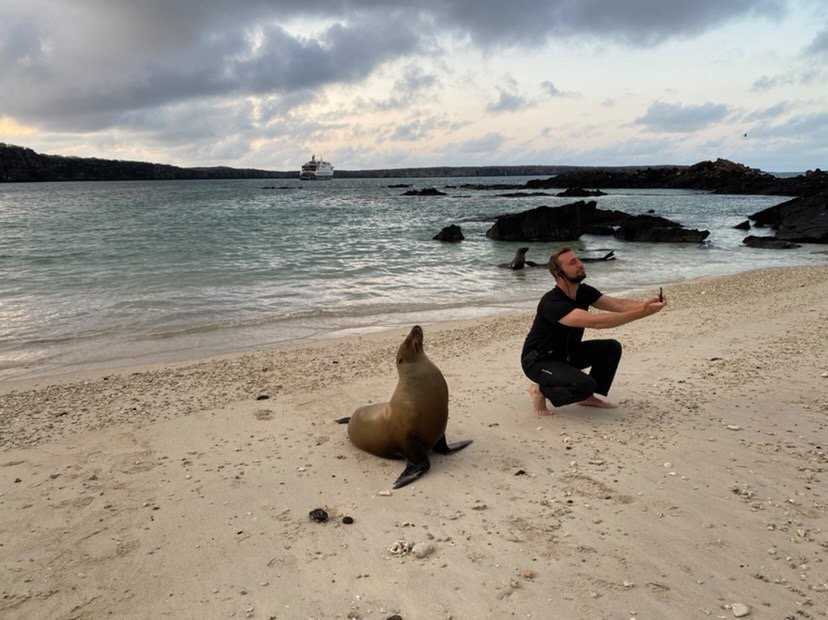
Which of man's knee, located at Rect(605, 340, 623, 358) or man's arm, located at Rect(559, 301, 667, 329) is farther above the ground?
man's arm, located at Rect(559, 301, 667, 329)

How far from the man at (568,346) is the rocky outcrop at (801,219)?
27.3m

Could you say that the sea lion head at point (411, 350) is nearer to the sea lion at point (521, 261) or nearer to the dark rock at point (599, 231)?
the sea lion at point (521, 261)

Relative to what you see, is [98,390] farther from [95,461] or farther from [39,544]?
[39,544]

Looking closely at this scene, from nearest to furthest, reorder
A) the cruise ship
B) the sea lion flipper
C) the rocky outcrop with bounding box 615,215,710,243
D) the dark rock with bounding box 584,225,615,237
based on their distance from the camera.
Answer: the sea lion flipper < the rocky outcrop with bounding box 615,215,710,243 < the dark rock with bounding box 584,225,615,237 < the cruise ship

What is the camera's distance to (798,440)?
5.18 metres

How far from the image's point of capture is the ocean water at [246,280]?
11.5 metres

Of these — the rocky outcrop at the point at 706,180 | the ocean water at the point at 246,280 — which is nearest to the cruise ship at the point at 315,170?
the rocky outcrop at the point at 706,180

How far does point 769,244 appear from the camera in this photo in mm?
26891

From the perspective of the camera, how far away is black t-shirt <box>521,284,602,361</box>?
5680mm

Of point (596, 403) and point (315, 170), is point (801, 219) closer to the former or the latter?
point (596, 403)

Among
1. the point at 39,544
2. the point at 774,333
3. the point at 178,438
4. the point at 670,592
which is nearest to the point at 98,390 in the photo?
the point at 178,438

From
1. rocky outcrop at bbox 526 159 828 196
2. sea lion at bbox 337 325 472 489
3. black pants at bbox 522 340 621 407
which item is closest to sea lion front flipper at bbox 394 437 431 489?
sea lion at bbox 337 325 472 489

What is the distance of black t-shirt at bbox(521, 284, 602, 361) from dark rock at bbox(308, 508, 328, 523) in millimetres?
2645

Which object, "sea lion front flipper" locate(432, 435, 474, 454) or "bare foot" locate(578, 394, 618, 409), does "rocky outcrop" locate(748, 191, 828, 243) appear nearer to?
"bare foot" locate(578, 394, 618, 409)
